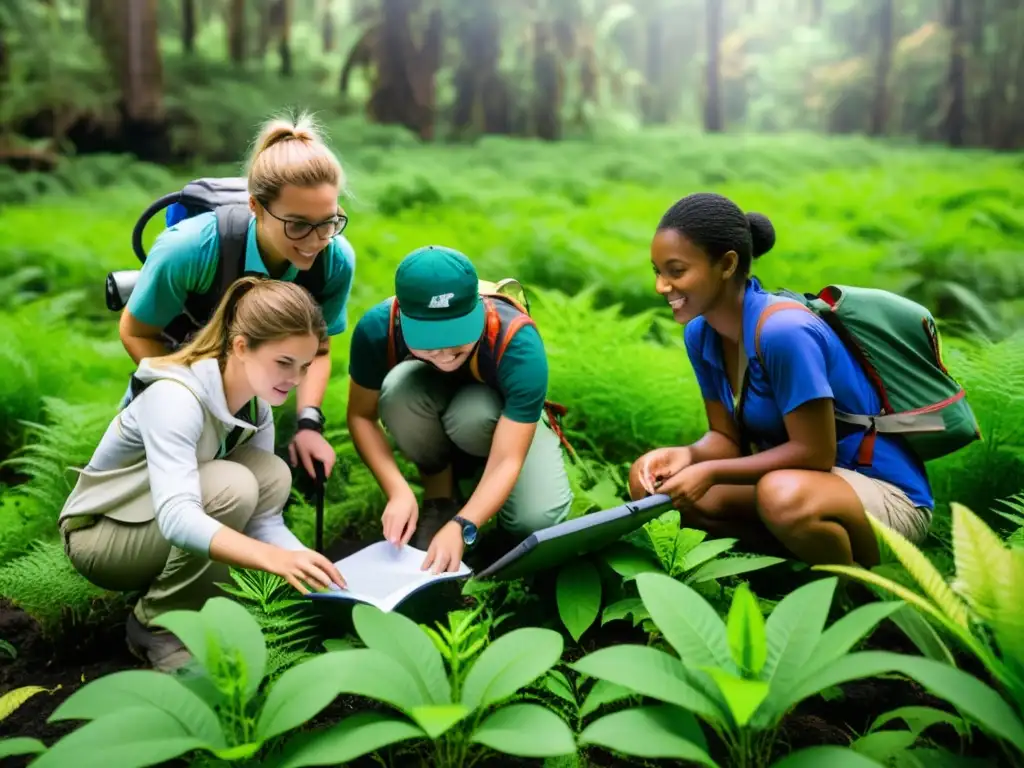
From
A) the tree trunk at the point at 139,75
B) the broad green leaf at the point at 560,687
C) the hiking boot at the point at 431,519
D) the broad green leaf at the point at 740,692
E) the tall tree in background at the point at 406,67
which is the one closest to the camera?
the broad green leaf at the point at 740,692

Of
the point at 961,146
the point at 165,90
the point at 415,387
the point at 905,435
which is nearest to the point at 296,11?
the point at 165,90

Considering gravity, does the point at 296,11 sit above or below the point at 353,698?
above

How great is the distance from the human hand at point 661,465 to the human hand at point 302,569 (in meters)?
1.12

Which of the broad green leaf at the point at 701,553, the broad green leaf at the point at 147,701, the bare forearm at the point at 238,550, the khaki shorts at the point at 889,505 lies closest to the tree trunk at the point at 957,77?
the khaki shorts at the point at 889,505

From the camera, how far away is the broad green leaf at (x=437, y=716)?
4.97 feet

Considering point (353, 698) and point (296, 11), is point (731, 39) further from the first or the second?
point (353, 698)

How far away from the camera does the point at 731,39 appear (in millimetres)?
12930

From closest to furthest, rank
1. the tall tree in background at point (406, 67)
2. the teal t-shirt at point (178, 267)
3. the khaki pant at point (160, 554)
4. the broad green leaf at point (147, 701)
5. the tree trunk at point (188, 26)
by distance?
the broad green leaf at point (147, 701) → the khaki pant at point (160, 554) → the teal t-shirt at point (178, 267) → the tree trunk at point (188, 26) → the tall tree in background at point (406, 67)

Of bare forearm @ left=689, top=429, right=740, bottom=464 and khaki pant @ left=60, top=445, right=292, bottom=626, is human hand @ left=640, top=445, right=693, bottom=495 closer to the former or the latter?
bare forearm @ left=689, top=429, right=740, bottom=464

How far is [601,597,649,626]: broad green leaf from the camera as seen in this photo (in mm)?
2324

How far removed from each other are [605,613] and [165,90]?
10.6 m

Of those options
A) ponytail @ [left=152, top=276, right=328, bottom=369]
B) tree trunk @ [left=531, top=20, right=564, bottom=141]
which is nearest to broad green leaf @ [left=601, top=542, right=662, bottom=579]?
ponytail @ [left=152, top=276, right=328, bottom=369]

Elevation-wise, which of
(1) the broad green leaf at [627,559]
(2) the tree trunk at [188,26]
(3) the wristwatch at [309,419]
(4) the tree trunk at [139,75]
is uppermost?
(2) the tree trunk at [188,26]

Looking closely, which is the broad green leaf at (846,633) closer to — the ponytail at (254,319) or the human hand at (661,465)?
the human hand at (661,465)
